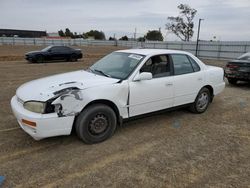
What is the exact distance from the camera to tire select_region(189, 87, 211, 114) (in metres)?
5.28

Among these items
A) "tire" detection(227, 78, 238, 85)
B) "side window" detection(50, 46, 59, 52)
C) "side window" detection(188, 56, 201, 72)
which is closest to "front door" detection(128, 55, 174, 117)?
"side window" detection(188, 56, 201, 72)

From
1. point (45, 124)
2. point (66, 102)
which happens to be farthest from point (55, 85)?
point (45, 124)

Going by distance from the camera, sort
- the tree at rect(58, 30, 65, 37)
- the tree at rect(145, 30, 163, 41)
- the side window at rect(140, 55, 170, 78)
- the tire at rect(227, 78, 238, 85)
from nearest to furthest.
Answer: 1. the side window at rect(140, 55, 170, 78)
2. the tire at rect(227, 78, 238, 85)
3. the tree at rect(145, 30, 163, 41)
4. the tree at rect(58, 30, 65, 37)

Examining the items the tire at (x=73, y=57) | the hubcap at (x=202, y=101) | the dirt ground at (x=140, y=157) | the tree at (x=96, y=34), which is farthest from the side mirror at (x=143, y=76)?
the tree at (x=96, y=34)

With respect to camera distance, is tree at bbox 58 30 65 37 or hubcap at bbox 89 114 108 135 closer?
hubcap at bbox 89 114 108 135

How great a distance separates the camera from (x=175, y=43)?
93.1 feet

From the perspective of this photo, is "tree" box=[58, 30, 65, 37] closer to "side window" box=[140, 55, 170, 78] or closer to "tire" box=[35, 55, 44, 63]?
"tire" box=[35, 55, 44, 63]

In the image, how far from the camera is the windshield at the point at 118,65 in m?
4.20

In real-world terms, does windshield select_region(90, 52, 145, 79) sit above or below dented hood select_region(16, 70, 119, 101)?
Answer: above

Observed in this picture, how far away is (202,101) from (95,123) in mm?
2869

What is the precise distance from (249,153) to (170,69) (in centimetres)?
205

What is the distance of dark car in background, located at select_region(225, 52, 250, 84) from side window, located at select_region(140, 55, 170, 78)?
5122mm

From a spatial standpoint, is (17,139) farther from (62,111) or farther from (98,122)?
(98,122)

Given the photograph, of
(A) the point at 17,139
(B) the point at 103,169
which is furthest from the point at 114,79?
(A) the point at 17,139
